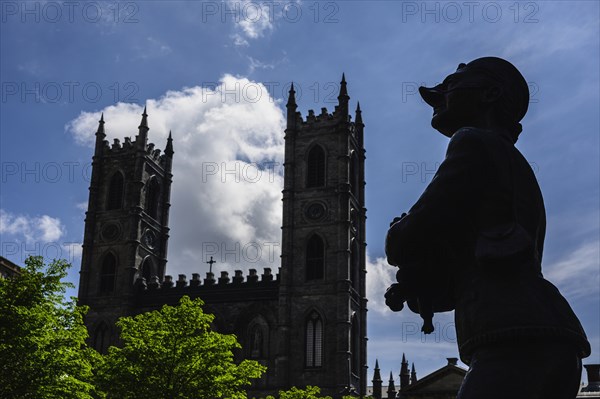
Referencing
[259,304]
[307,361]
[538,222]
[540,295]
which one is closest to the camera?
[540,295]

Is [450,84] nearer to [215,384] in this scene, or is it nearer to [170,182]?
[215,384]

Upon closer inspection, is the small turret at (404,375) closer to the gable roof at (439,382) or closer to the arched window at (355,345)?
the arched window at (355,345)

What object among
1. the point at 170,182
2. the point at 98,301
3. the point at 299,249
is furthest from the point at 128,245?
the point at 299,249

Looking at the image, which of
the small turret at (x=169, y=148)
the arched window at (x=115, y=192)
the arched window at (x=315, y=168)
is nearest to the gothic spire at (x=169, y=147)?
the small turret at (x=169, y=148)

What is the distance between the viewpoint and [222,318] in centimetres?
5869

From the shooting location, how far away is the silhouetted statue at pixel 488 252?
293cm

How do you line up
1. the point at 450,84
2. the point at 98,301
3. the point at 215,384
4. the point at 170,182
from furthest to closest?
the point at 170,182 → the point at 98,301 → the point at 215,384 → the point at 450,84

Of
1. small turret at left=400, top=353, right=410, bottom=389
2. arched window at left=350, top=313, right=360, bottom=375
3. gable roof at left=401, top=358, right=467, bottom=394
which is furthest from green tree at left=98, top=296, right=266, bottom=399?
small turret at left=400, top=353, right=410, bottom=389

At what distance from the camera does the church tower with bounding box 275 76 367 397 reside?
5394 centimetres

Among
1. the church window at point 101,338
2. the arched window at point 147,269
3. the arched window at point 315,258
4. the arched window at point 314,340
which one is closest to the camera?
the arched window at point 314,340

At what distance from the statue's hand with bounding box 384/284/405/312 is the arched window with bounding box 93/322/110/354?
2361 inches

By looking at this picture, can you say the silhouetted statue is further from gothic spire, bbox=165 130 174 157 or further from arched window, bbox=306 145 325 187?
gothic spire, bbox=165 130 174 157

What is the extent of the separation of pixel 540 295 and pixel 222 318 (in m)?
56.9

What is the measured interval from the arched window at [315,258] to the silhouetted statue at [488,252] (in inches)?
2101
